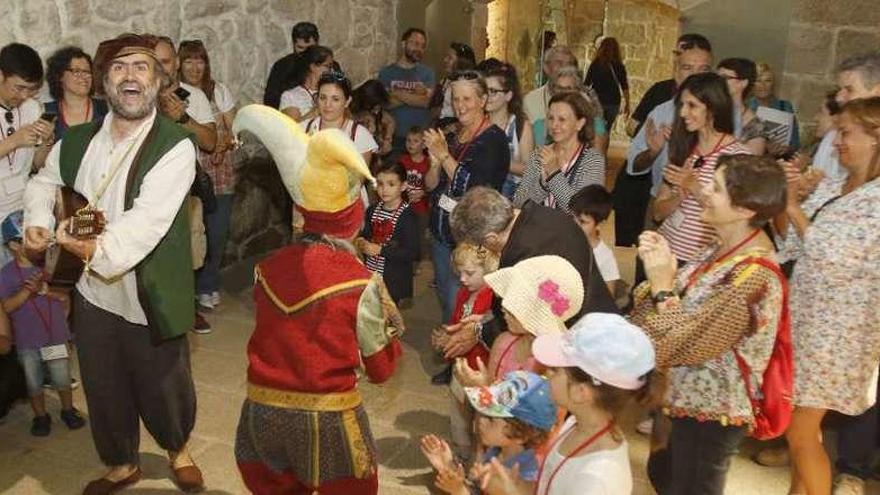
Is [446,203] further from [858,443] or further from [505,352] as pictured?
[858,443]

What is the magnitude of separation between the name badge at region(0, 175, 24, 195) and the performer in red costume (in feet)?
6.89

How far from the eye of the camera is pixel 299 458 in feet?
8.46

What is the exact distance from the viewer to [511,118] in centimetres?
525

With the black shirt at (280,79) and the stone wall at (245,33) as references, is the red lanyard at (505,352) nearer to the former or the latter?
the stone wall at (245,33)

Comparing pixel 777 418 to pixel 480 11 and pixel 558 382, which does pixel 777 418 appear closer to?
pixel 558 382

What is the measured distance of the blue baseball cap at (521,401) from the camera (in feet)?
7.48

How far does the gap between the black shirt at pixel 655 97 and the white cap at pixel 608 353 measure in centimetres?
397

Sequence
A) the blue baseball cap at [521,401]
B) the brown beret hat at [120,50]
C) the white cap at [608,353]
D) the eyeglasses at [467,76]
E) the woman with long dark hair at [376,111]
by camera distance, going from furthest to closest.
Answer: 1. the woman with long dark hair at [376,111]
2. the eyeglasses at [467,76]
3. the brown beret hat at [120,50]
4. the blue baseball cap at [521,401]
5. the white cap at [608,353]

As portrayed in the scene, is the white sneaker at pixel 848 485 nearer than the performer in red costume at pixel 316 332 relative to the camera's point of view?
No

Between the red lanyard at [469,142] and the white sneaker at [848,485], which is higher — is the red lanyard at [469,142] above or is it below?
above


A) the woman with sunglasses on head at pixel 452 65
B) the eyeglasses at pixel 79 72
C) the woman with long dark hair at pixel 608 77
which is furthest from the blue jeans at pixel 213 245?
the woman with long dark hair at pixel 608 77

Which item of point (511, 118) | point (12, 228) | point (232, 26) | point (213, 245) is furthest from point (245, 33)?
point (12, 228)

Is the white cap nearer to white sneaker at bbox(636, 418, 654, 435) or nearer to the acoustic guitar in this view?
the acoustic guitar

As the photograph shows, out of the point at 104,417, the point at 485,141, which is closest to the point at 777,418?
the point at 485,141
